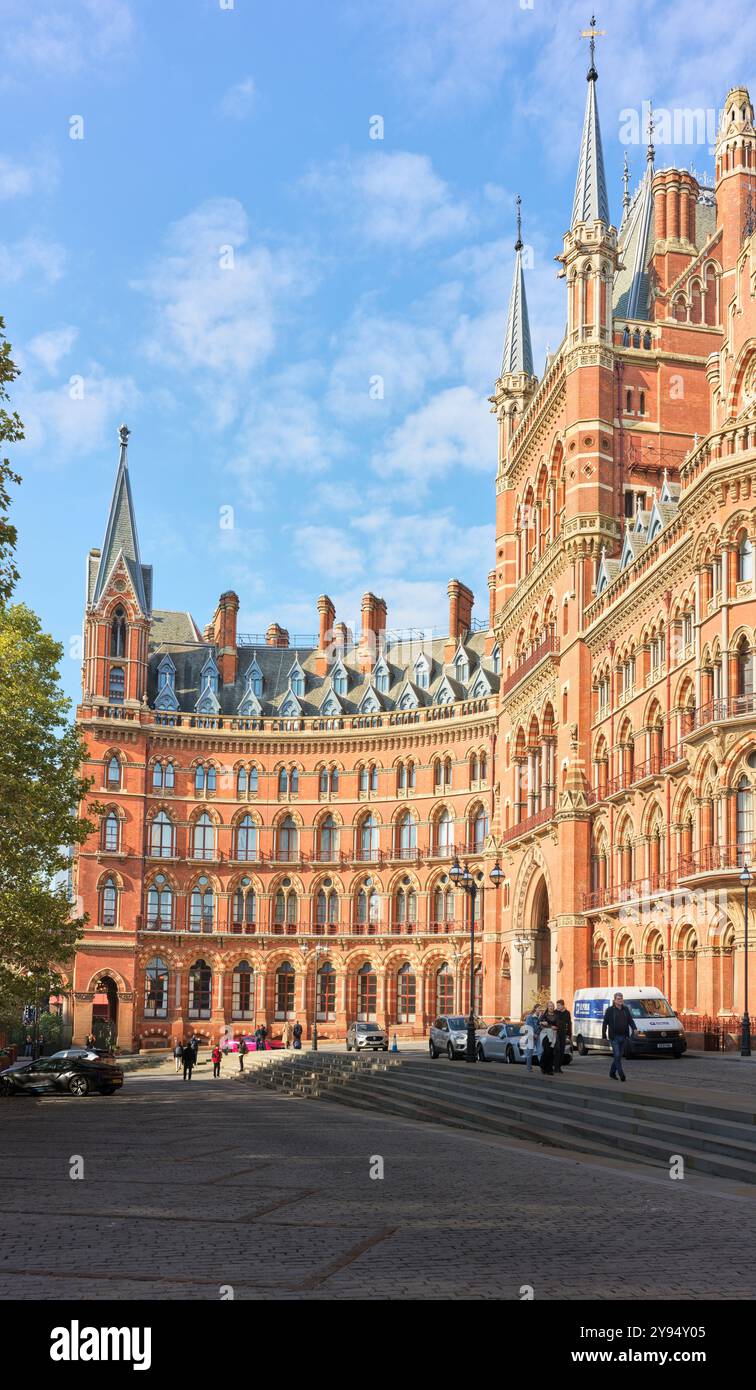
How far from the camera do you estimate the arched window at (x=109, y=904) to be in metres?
80.4

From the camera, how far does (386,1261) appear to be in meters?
11.8

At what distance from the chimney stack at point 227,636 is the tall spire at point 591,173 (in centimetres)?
3711

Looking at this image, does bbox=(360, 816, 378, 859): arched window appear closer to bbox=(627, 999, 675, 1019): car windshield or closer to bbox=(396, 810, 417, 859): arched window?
bbox=(396, 810, 417, 859): arched window

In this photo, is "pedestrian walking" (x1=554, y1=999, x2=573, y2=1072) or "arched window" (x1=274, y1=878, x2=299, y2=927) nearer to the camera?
"pedestrian walking" (x1=554, y1=999, x2=573, y2=1072)

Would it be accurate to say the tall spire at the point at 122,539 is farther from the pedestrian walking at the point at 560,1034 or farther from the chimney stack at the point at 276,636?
the pedestrian walking at the point at 560,1034

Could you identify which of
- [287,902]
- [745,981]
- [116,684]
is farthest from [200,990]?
[745,981]

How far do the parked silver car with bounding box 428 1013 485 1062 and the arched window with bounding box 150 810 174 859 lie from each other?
130ft

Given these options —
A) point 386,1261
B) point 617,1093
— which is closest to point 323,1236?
point 386,1261

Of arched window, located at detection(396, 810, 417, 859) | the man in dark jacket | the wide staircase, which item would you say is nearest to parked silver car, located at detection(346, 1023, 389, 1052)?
the wide staircase

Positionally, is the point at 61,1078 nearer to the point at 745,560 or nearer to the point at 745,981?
the point at 745,981

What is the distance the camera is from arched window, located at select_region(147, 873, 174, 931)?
82.1 metres
